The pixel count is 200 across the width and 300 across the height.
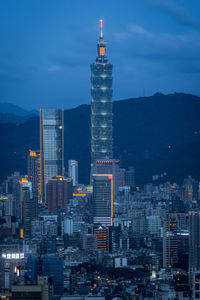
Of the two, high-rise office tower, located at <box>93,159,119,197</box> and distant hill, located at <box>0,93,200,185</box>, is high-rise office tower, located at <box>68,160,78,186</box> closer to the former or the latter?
distant hill, located at <box>0,93,200,185</box>

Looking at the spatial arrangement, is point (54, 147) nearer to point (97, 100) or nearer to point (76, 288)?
point (97, 100)

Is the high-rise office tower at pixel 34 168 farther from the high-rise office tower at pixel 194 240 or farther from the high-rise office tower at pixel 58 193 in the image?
the high-rise office tower at pixel 194 240

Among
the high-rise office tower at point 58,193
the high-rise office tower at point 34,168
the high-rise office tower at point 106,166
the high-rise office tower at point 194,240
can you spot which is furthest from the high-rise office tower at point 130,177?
the high-rise office tower at point 194,240

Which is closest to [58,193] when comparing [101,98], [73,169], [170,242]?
[73,169]

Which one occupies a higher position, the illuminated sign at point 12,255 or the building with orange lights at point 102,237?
the building with orange lights at point 102,237

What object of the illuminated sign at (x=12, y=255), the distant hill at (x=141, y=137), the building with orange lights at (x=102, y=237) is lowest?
the illuminated sign at (x=12, y=255)

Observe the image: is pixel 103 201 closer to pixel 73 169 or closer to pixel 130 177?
pixel 130 177

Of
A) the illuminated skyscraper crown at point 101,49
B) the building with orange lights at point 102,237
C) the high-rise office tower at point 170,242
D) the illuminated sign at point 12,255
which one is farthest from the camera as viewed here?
the illuminated skyscraper crown at point 101,49
